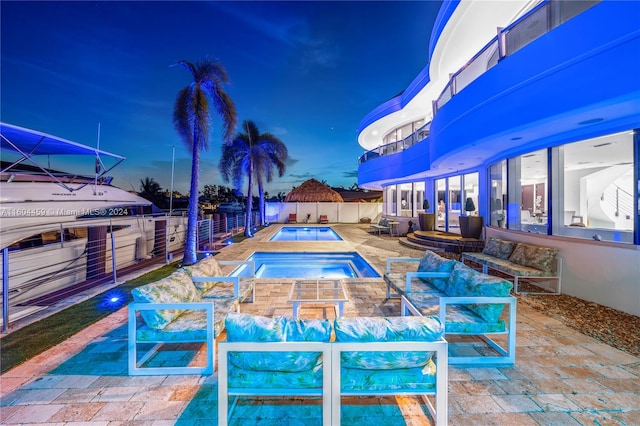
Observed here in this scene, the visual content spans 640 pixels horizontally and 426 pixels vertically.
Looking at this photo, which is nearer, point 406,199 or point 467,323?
point 467,323

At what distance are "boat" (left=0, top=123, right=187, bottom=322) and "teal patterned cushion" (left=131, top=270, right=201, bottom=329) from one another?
Answer: 250 cm

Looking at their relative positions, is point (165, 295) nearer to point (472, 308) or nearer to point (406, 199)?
point (472, 308)

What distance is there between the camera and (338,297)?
4340mm

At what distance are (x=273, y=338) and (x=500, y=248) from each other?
22.4 ft

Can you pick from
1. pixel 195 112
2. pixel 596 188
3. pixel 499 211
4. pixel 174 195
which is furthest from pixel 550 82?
pixel 174 195

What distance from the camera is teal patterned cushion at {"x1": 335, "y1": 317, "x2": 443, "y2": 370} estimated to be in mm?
2062

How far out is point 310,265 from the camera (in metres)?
8.99

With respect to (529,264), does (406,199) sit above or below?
above

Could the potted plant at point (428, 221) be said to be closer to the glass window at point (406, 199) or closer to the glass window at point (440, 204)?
the glass window at point (440, 204)

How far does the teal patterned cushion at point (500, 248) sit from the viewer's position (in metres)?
6.52

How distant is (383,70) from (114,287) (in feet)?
65.6

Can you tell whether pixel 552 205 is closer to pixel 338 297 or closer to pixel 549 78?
pixel 549 78

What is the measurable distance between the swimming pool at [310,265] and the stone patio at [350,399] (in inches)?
172

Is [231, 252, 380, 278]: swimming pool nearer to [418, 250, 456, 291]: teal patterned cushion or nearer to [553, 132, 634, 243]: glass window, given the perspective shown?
[418, 250, 456, 291]: teal patterned cushion
